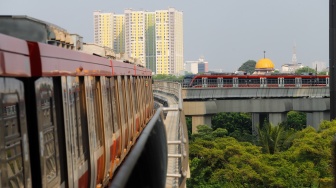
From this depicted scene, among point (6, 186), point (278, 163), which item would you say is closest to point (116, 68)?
point (6, 186)

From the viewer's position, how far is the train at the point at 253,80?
200 ft

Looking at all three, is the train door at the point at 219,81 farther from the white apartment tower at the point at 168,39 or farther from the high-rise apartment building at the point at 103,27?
the white apartment tower at the point at 168,39

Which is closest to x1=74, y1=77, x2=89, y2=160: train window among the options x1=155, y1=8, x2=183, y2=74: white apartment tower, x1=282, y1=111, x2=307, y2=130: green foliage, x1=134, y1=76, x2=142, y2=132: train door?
x1=134, y1=76, x2=142, y2=132: train door

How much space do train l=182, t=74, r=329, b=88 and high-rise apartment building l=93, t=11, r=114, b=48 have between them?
93.0m

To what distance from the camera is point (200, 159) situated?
26.3 m

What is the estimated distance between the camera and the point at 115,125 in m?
9.71

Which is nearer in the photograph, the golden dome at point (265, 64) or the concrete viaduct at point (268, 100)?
the concrete viaduct at point (268, 100)

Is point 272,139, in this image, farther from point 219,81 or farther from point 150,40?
point 150,40

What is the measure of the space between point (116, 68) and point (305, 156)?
17195 millimetres

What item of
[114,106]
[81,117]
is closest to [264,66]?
[114,106]

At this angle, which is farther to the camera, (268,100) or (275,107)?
(268,100)

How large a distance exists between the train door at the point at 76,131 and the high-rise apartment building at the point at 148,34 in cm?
13918

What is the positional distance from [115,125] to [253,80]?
52584 millimetres

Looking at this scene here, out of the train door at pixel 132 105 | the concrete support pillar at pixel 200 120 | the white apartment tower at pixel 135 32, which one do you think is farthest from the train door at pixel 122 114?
the white apartment tower at pixel 135 32
